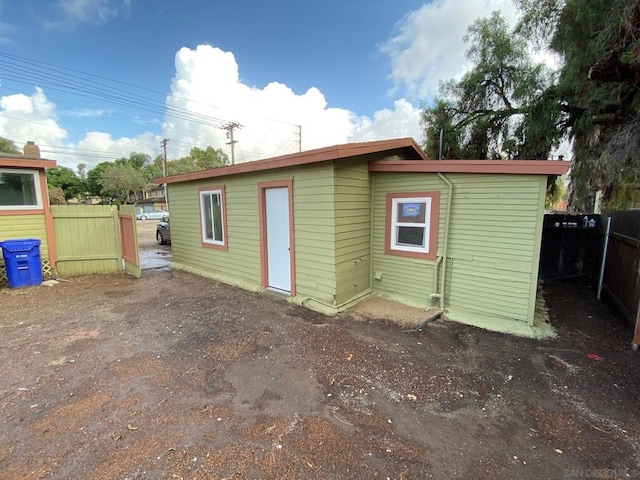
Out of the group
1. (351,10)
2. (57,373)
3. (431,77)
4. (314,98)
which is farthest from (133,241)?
(314,98)

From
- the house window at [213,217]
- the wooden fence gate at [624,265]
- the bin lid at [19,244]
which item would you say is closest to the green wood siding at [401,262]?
the wooden fence gate at [624,265]

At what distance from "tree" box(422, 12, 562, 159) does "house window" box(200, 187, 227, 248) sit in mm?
7579

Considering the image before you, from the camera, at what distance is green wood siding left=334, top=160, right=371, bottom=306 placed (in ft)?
15.3

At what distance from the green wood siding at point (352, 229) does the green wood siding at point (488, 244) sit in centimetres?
64

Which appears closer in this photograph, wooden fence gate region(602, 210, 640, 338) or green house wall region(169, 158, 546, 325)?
green house wall region(169, 158, 546, 325)

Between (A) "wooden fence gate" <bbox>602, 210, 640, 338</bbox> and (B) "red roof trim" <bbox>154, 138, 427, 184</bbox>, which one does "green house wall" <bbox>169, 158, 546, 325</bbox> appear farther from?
(A) "wooden fence gate" <bbox>602, 210, 640, 338</bbox>

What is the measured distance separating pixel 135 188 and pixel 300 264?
47.0 m

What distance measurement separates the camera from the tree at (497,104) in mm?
8125

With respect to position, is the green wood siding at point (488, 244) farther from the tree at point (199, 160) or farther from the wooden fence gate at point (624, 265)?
the tree at point (199, 160)

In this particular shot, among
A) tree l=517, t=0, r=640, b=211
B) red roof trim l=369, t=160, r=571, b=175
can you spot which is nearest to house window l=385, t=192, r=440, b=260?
red roof trim l=369, t=160, r=571, b=175

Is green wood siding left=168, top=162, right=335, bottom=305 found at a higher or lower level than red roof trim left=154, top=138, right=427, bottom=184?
lower

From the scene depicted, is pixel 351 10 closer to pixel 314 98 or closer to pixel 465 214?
pixel 465 214

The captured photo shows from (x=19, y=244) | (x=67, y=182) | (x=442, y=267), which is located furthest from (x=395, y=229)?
(x=67, y=182)

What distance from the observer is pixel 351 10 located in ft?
28.8
